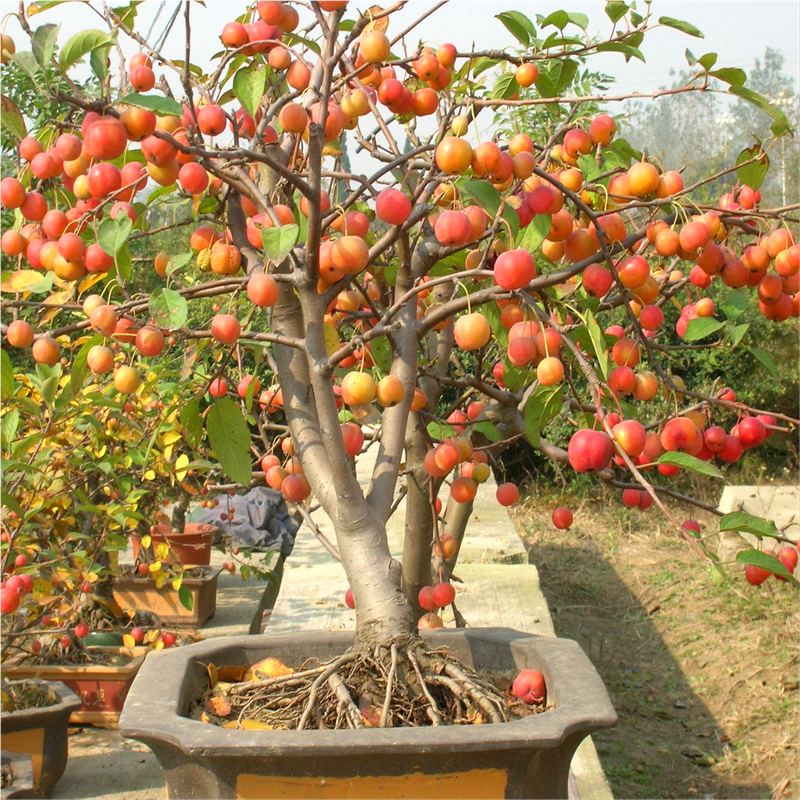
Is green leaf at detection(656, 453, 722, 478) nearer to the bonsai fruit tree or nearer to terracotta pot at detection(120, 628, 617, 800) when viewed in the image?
the bonsai fruit tree

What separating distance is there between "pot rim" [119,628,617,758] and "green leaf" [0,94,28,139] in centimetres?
66

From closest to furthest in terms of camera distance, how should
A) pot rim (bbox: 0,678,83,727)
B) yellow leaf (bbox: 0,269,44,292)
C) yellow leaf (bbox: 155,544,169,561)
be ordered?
yellow leaf (bbox: 0,269,44,292) < pot rim (bbox: 0,678,83,727) < yellow leaf (bbox: 155,544,169,561)

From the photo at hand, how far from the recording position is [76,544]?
272 cm

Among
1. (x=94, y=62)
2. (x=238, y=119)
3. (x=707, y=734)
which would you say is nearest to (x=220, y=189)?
(x=238, y=119)

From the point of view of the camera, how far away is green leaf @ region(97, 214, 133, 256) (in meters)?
0.87

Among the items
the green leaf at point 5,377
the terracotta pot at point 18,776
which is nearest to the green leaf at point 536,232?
the green leaf at point 5,377

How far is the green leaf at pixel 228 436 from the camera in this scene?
1072 mm

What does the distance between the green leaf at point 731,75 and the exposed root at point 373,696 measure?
0.77 meters

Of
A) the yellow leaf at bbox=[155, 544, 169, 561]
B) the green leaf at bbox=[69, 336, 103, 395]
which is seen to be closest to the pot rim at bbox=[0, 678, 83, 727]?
the yellow leaf at bbox=[155, 544, 169, 561]

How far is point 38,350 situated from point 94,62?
0.35 m

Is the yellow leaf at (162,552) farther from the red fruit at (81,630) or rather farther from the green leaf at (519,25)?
the green leaf at (519,25)

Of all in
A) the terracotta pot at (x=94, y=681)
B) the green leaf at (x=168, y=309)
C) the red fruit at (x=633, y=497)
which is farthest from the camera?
the terracotta pot at (x=94, y=681)

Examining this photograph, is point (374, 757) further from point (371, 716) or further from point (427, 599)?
point (427, 599)

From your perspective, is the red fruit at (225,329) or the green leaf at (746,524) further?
the red fruit at (225,329)
